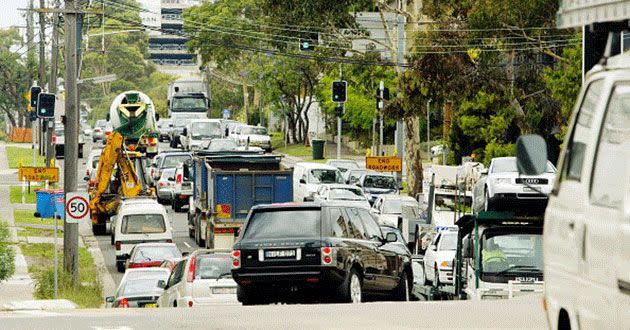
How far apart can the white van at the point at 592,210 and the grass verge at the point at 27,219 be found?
146ft

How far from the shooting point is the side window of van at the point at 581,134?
7.50m

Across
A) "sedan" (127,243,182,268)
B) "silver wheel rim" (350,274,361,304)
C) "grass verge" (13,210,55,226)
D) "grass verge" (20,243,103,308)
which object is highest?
"silver wheel rim" (350,274,361,304)

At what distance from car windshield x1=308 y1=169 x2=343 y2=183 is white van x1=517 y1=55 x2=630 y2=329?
43268 millimetres

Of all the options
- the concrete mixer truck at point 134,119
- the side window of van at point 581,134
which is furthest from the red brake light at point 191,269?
the concrete mixer truck at point 134,119

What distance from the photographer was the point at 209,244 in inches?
1566

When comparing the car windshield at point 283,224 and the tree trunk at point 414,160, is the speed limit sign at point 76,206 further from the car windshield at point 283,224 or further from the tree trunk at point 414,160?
the tree trunk at point 414,160

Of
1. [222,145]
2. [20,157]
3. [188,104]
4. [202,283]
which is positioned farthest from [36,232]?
[188,104]

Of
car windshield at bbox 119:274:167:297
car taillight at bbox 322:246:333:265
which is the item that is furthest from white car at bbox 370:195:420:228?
car taillight at bbox 322:246:333:265

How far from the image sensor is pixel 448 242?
1236 inches

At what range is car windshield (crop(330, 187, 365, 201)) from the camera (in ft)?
151

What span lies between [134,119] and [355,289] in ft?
94.6

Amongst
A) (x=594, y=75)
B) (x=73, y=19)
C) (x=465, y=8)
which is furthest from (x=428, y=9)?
(x=594, y=75)

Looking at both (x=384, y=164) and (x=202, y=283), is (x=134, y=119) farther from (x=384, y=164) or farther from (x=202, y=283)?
(x=202, y=283)

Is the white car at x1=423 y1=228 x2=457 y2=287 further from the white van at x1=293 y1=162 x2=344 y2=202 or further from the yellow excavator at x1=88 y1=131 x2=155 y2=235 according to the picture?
the white van at x1=293 y1=162 x2=344 y2=202
